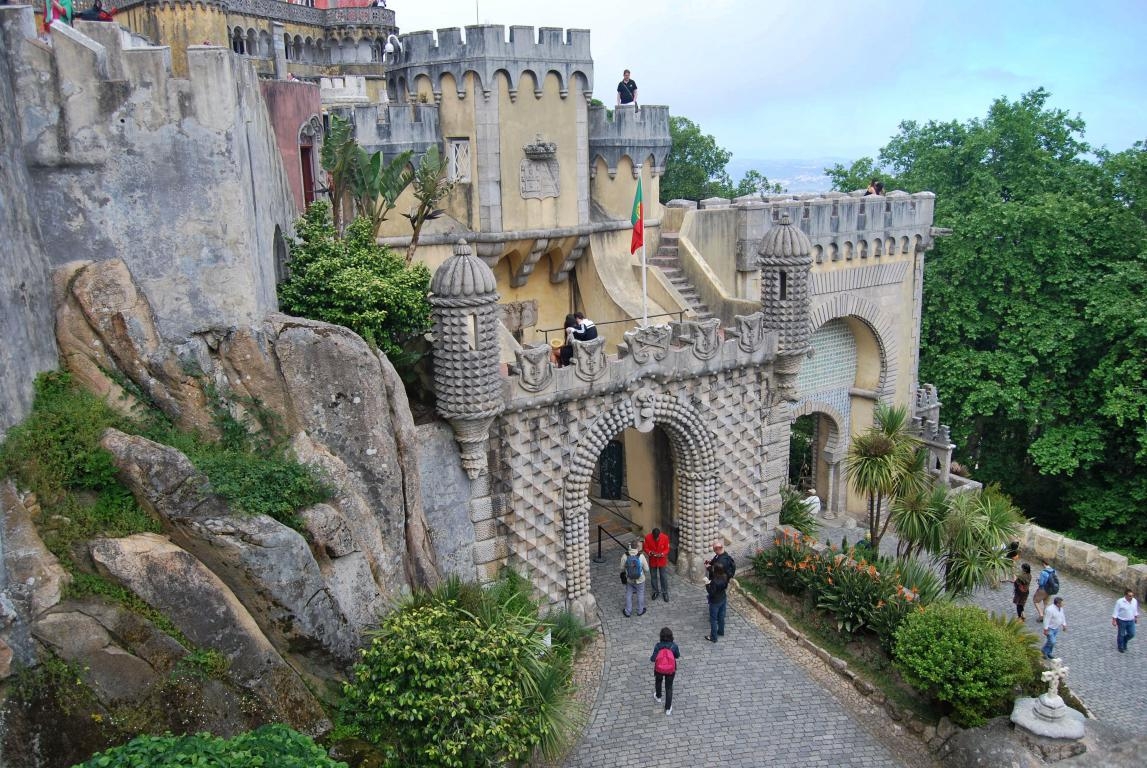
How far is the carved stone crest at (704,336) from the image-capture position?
20547 mm

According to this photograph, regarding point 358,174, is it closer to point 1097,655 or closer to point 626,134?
point 626,134

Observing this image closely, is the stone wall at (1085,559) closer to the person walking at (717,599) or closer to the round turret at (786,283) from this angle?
the round turret at (786,283)

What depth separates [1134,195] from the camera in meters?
30.9

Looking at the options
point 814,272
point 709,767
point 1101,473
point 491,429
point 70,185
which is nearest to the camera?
point 70,185

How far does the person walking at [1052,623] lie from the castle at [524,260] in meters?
6.17

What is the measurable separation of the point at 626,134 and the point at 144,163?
13.4 meters

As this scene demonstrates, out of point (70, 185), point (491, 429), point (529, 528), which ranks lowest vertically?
point (529, 528)

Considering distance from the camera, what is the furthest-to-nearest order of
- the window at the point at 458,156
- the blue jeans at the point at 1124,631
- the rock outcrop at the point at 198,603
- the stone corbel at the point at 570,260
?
the stone corbel at the point at 570,260
the window at the point at 458,156
the blue jeans at the point at 1124,631
the rock outcrop at the point at 198,603

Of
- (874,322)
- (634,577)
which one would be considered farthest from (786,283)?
(874,322)

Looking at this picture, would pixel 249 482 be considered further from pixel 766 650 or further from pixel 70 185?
pixel 766 650

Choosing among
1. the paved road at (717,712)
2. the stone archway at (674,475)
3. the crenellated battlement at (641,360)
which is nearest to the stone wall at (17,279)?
the crenellated battlement at (641,360)

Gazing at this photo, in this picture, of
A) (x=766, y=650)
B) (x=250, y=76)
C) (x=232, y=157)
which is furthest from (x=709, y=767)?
(x=250, y=76)

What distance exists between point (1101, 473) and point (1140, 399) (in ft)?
11.2

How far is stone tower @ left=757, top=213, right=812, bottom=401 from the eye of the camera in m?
21.4
